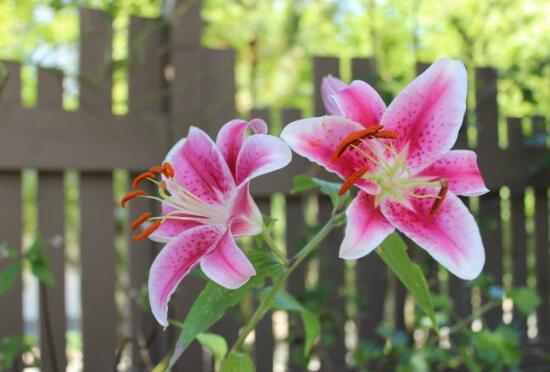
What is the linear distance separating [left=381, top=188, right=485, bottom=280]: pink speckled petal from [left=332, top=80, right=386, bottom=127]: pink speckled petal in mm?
70

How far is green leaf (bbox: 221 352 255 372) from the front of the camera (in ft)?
2.10

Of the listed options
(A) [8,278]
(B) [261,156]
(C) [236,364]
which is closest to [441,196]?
(B) [261,156]

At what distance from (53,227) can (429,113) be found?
5.99 ft

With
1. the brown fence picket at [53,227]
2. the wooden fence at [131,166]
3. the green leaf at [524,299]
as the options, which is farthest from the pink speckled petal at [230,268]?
the brown fence picket at [53,227]

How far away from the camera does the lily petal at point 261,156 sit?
1.71 feet

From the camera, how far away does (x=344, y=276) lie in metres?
2.54

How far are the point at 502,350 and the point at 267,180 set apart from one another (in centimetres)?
95

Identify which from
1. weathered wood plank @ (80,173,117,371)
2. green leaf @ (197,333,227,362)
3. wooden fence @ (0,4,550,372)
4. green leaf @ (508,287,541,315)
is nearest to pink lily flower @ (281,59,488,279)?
green leaf @ (197,333,227,362)

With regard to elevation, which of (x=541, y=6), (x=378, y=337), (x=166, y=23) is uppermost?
(x=541, y=6)

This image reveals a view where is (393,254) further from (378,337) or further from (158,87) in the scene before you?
(378,337)

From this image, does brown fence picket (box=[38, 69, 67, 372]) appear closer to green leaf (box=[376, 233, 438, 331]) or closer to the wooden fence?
the wooden fence

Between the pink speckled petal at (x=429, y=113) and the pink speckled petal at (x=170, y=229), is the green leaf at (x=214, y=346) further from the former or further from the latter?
the pink speckled petal at (x=429, y=113)

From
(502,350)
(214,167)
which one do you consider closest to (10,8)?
(502,350)

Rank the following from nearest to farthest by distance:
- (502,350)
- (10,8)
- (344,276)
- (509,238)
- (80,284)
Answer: (502,350) < (80,284) < (344,276) < (509,238) < (10,8)
